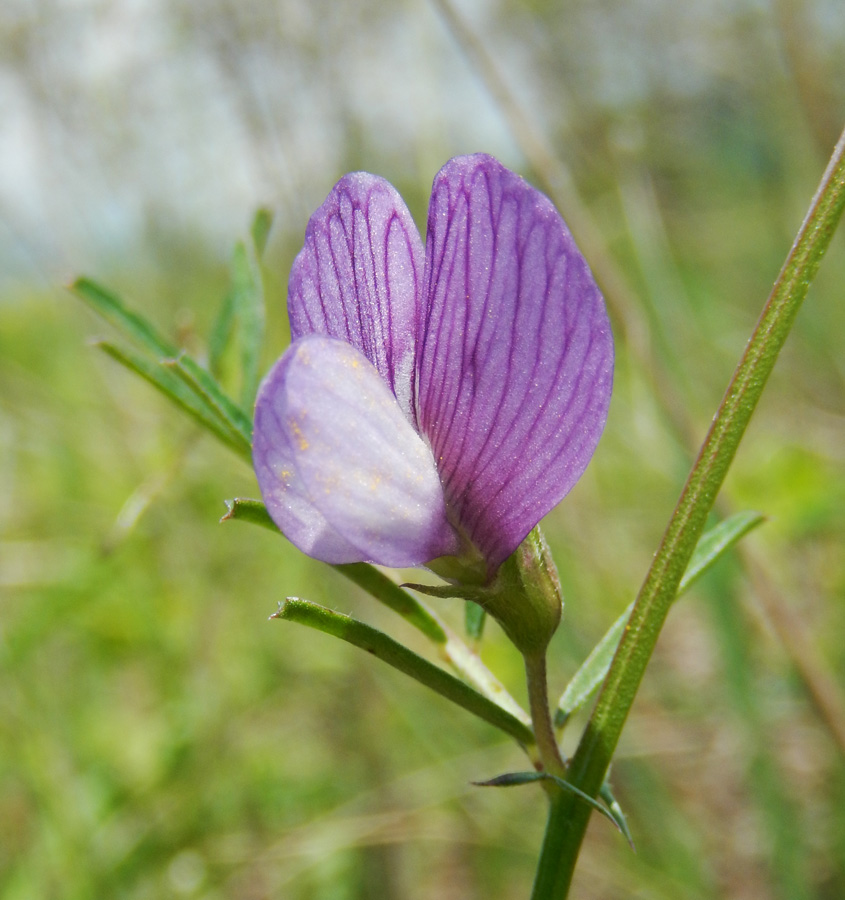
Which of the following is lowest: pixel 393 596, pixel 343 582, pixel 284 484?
pixel 343 582

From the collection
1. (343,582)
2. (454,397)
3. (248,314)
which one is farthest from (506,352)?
(343,582)

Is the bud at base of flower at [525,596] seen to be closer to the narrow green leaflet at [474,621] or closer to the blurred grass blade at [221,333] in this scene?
the narrow green leaflet at [474,621]

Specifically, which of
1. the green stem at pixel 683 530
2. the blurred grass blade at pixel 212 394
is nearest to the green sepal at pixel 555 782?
the green stem at pixel 683 530

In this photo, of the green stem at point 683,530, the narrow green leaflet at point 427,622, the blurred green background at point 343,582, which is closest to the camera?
the green stem at point 683,530

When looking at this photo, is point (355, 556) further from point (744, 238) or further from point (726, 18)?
point (744, 238)

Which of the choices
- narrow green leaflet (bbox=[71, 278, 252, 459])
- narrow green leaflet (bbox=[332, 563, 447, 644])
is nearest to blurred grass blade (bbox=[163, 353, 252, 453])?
narrow green leaflet (bbox=[71, 278, 252, 459])

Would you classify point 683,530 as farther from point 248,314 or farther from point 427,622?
point 248,314
